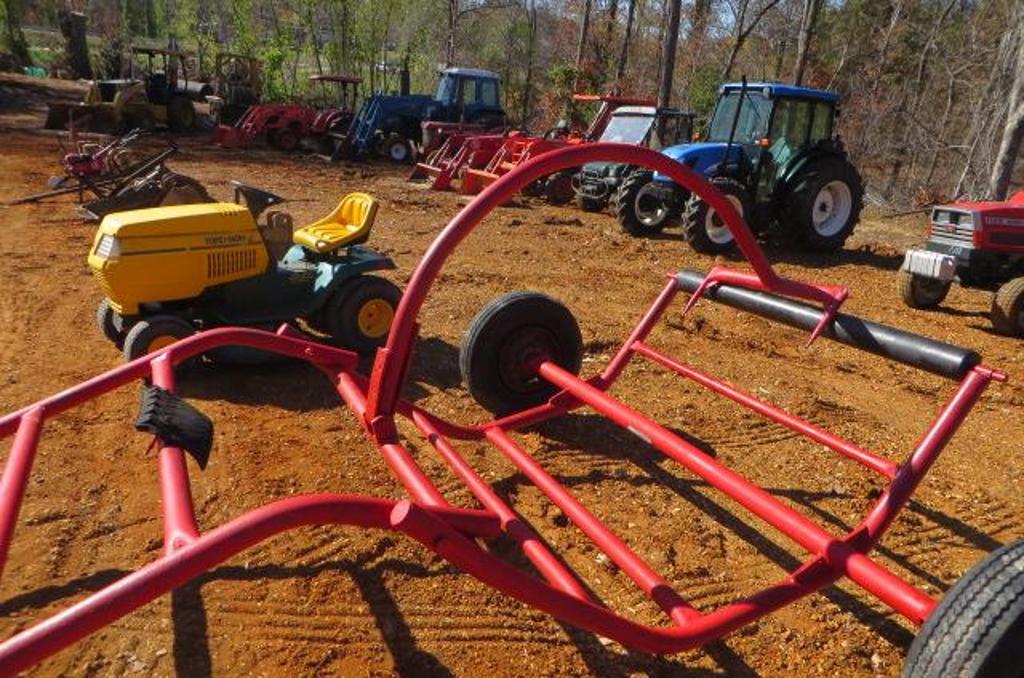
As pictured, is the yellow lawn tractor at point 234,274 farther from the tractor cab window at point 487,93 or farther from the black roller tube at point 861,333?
the tractor cab window at point 487,93

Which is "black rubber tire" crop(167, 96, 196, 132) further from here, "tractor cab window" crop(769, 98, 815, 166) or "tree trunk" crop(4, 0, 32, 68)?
"tractor cab window" crop(769, 98, 815, 166)

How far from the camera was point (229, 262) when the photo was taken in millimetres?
4312

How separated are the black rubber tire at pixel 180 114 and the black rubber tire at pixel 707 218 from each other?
15169 mm

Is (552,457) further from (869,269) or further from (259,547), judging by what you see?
(869,269)

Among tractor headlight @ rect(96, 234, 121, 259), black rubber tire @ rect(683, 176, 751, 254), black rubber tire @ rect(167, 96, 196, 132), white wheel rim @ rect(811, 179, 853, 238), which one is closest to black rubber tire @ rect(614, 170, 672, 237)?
black rubber tire @ rect(683, 176, 751, 254)

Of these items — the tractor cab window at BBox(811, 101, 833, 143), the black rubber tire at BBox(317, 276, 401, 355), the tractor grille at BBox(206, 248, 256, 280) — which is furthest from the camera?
the tractor cab window at BBox(811, 101, 833, 143)

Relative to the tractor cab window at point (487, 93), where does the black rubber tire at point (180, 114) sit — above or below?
below

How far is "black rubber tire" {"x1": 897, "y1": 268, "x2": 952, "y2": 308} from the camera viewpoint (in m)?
6.78

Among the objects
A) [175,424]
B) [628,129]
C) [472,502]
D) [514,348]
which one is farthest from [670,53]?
[175,424]

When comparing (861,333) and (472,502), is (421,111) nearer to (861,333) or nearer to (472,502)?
(472,502)

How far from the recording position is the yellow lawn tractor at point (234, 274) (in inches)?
157

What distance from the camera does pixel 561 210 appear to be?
1142 centimetres

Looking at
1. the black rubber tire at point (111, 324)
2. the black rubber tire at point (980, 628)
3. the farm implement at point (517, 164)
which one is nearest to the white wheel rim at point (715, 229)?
the farm implement at point (517, 164)

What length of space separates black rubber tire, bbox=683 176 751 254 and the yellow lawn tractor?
15.2 feet
